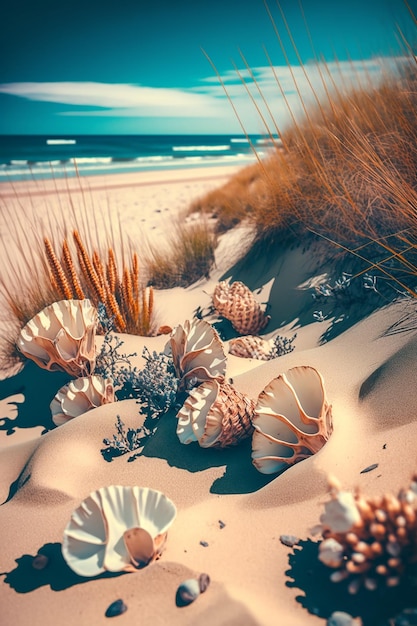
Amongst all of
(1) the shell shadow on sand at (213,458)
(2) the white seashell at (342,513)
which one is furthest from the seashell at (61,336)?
(2) the white seashell at (342,513)

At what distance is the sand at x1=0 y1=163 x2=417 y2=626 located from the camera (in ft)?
4.22

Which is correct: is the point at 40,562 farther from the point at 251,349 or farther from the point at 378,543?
the point at 251,349

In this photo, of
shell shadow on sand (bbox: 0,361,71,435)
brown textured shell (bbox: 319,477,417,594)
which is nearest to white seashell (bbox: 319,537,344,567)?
brown textured shell (bbox: 319,477,417,594)

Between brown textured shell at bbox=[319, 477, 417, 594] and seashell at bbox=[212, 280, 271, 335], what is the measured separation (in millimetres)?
2173

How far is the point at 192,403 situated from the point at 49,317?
981 millimetres

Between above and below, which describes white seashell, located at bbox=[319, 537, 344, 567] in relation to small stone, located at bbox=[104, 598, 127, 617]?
below

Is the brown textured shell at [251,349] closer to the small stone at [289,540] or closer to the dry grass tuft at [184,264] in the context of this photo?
the small stone at [289,540]

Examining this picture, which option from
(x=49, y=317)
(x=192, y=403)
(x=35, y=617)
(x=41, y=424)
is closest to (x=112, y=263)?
(x=49, y=317)

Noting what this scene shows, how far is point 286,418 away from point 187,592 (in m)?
0.69

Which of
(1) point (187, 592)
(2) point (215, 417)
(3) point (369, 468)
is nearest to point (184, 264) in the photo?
(2) point (215, 417)

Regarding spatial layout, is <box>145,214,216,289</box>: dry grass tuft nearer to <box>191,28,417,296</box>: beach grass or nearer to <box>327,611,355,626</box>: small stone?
<box>191,28,417,296</box>: beach grass

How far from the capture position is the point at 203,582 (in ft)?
4.33

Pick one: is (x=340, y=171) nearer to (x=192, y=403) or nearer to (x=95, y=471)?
(x=192, y=403)

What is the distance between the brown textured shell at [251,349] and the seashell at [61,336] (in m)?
0.88
